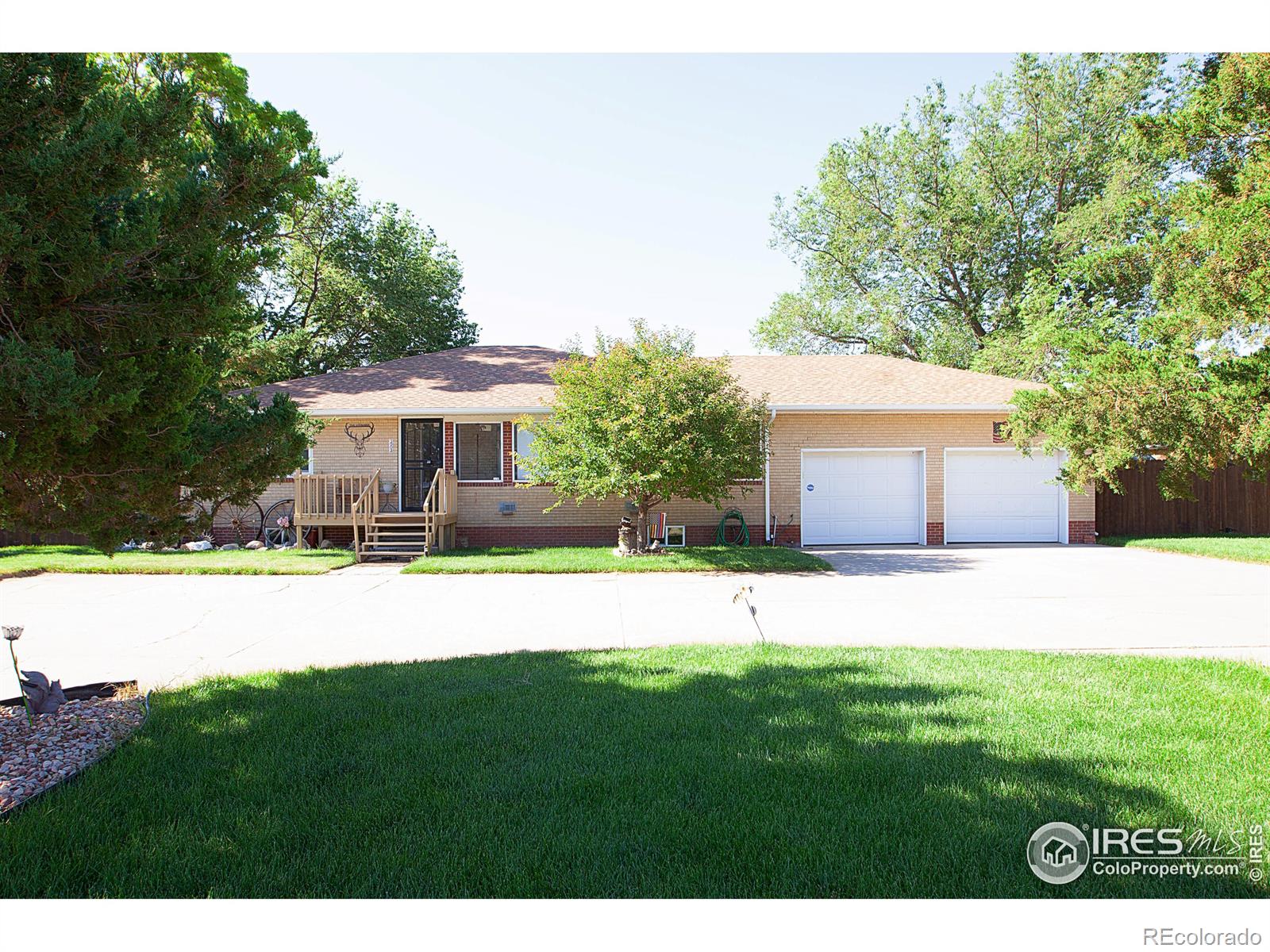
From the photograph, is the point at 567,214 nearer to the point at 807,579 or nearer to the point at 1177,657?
the point at 807,579

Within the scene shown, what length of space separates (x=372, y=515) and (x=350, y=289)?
48.4 feet

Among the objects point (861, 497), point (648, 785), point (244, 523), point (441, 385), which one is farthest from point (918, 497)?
point (244, 523)

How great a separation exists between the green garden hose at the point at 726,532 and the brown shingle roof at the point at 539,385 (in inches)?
97.6

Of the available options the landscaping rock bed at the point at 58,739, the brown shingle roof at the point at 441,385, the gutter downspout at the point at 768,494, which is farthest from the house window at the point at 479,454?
the landscaping rock bed at the point at 58,739

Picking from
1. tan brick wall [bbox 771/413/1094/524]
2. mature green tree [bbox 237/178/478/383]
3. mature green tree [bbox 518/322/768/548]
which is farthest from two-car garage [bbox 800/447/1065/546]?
mature green tree [bbox 237/178/478/383]

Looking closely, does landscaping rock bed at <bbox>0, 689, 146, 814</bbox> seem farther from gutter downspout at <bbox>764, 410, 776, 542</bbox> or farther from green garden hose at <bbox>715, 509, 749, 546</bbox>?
gutter downspout at <bbox>764, 410, 776, 542</bbox>

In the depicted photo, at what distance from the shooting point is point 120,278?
343cm

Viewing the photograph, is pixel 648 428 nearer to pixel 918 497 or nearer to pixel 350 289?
pixel 918 497

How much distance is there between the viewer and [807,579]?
1077 cm

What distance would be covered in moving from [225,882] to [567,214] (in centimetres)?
1290

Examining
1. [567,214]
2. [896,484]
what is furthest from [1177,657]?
[567,214]

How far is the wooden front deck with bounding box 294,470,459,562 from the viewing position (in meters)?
13.8

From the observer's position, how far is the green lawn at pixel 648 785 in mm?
2645

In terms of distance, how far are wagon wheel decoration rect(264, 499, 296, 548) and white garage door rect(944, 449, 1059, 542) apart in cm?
1430
